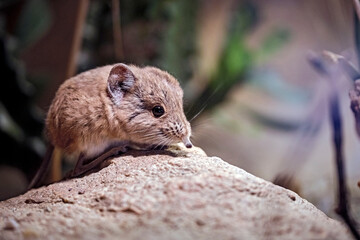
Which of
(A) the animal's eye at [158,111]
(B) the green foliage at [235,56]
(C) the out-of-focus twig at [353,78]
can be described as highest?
(C) the out-of-focus twig at [353,78]

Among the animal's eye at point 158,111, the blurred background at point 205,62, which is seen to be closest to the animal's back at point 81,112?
the animal's eye at point 158,111

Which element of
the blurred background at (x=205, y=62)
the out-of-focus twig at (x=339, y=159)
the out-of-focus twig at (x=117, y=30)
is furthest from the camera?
the blurred background at (x=205, y=62)

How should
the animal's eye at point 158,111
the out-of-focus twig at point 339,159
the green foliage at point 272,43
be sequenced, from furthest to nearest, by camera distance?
the green foliage at point 272,43 → the animal's eye at point 158,111 → the out-of-focus twig at point 339,159

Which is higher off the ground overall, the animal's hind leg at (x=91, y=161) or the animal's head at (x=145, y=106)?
the animal's head at (x=145, y=106)

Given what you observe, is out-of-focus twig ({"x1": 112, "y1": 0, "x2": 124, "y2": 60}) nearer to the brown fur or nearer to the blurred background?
the blurred background

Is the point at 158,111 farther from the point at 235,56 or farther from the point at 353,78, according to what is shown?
the point at 235,56

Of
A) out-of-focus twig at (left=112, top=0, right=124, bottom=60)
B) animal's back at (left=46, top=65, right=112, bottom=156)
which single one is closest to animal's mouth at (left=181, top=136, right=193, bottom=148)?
animal's back at (left=46, top=65, right=112, bottom=156)

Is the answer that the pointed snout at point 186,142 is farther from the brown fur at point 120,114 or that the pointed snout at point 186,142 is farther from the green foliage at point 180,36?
the green foliage at point 180,36
